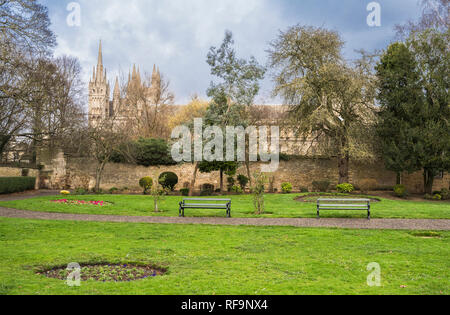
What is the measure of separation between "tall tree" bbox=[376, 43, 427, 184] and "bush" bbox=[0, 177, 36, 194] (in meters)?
22.3

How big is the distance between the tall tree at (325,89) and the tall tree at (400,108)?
83 cm

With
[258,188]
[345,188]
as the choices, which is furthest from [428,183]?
[258,188]

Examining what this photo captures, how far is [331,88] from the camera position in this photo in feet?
82.1

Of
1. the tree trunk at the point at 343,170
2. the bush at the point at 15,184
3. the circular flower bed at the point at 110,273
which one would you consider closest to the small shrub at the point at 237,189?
the tree trunk at the point at 343,170

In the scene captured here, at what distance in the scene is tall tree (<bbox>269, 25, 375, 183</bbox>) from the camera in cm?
2467

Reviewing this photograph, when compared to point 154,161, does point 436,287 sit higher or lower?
lower

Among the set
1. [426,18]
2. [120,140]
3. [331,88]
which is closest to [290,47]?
[331,88]

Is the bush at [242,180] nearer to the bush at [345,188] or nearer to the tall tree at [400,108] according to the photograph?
the bush at [345,188]

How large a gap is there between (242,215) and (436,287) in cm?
875

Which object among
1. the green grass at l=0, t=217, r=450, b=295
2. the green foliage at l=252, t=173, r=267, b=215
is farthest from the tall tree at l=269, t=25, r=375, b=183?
the green grass at l=0, t=217, r=450, b=295

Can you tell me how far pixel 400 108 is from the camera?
2470 centimetres

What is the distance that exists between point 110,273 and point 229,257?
2.28m
